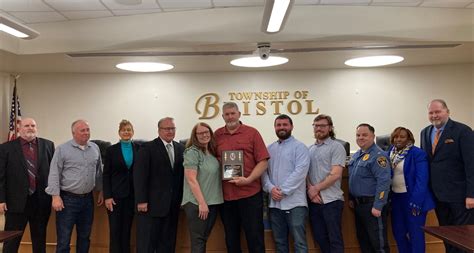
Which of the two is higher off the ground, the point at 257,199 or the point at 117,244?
the point at 257,199

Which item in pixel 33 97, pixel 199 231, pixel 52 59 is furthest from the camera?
pixel 33 97

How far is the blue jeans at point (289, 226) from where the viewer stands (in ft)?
12.1

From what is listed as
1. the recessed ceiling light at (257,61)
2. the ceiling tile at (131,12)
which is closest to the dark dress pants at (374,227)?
the recessed ceiling light at (257,61)

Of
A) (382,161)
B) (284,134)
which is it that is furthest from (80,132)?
(382,161)

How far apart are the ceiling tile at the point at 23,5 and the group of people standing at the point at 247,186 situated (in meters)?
1.95

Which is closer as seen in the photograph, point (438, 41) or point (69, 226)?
point (69, 226)

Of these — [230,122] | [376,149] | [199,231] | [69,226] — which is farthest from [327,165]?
[69,226]

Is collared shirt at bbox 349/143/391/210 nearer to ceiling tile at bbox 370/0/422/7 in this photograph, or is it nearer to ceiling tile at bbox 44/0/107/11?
ceiling tile at bbox 370/0/422/7

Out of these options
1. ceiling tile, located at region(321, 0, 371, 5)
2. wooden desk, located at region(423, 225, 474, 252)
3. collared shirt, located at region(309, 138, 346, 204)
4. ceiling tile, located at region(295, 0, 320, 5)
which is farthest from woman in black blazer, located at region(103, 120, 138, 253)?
ceiling tile, located at region(321, 0, 371, 5)

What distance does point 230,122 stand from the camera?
3.69m

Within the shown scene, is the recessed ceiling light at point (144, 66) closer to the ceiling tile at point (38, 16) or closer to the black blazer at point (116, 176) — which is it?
the ceiling tile at point (38, 16)

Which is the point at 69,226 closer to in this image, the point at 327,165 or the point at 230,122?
the point at 230,122

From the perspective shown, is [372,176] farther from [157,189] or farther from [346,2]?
[346,2]

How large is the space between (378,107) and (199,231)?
5.57 meters
